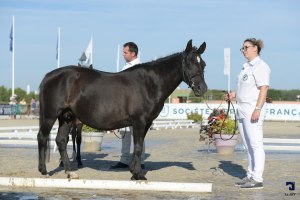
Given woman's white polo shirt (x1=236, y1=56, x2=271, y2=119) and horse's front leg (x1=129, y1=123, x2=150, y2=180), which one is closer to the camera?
woman's white polo shirt (x1=236, y1=56, x2=271, y2=119)

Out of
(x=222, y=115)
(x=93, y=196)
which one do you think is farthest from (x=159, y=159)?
(x=93, y=196)

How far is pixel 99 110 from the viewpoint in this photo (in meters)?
8.18

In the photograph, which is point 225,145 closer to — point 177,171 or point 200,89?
point 177,171

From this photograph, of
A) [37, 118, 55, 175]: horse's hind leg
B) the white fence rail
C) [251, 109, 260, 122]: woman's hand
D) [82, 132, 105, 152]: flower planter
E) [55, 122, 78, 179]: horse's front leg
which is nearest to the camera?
[251, 109, 260, 122]: woman's hand

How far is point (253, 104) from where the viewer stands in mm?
7641

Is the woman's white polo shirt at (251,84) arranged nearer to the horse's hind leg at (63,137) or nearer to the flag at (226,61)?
the horse's hind leg at (63,137)

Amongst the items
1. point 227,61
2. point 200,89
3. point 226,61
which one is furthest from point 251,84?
point 226,61

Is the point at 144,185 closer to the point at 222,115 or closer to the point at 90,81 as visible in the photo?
the point at 90,81

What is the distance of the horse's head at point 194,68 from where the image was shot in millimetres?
8031

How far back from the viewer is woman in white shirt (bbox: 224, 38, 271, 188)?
7.49 m

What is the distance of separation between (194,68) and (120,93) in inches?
51.6

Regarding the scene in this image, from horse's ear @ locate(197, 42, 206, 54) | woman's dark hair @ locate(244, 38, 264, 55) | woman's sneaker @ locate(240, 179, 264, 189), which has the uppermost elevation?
woman's dark hair @ locate(244, 38, 264, 55)

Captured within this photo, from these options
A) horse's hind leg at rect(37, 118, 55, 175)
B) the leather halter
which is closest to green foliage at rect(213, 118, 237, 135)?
the leather halter

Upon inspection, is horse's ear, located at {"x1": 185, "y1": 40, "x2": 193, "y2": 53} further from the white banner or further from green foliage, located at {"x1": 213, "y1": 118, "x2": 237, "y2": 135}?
the white banner
